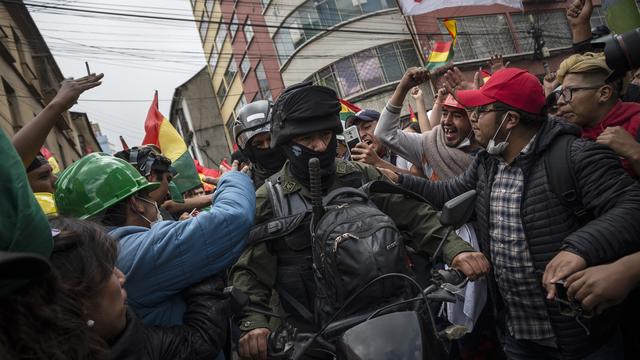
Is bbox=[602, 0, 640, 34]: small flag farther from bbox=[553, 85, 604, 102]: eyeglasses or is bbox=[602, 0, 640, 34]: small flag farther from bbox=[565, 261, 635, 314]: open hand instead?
bbox=[565, 261, 635, 314]: open hand

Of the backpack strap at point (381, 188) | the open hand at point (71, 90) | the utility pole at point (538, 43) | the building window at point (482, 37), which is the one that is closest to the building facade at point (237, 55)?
the building window at point (482, 37)

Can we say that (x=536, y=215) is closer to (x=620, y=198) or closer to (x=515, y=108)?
(x=620, y=198)

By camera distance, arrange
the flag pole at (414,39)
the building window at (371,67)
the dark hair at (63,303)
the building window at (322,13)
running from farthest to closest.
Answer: the building window at (322,13) < the building window at (371,67) < the flag pole at (414,39) < the dark hair at (63,303)

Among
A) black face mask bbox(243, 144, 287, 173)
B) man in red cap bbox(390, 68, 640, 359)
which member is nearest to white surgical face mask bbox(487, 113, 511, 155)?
man in red cap bbox(390, 68, 640, 359)

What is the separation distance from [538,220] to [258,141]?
1933mm

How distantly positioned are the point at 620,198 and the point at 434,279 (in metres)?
0.90

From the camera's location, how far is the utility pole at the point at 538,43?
2288cm

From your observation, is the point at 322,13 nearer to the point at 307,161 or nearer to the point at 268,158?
the point at 268,158

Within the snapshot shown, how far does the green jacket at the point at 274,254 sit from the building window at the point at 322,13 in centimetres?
1966

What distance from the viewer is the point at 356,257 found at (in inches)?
64.1

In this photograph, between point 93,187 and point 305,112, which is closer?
point 93,187

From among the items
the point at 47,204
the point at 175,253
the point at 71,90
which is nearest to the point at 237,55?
the point at 71,90

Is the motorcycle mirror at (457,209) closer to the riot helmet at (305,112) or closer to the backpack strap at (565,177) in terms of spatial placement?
the backpack strap at (565,177)

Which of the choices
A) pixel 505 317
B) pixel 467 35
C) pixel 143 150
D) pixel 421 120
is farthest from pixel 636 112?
pixel 467 35
